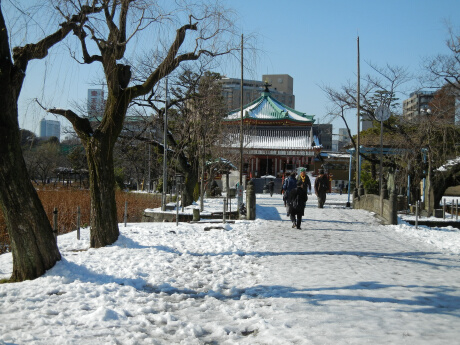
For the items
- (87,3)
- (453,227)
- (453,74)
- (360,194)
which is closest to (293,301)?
Result: (87,3)

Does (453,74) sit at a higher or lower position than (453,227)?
higher

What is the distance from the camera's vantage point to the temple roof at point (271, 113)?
53531mm

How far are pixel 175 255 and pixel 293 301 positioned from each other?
4.33m

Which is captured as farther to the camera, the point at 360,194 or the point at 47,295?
the point at 360,194

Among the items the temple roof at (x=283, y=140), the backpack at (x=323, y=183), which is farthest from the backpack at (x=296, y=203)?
the temple roof at (x=283, y=140)

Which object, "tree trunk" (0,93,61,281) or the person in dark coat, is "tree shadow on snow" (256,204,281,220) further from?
"tree trunk" (0,93,61,281)

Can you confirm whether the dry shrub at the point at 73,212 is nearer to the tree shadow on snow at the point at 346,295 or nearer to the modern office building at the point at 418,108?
the tree shadow on snow at the point at 346,295

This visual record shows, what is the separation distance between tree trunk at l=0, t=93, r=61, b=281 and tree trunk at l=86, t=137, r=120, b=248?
279 cm

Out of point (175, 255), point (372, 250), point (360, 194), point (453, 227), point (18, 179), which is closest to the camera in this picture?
point (18, 179)

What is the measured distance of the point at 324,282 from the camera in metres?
8.00

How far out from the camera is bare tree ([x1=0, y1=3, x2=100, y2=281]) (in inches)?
294

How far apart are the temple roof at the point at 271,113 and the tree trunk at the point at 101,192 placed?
40.1m

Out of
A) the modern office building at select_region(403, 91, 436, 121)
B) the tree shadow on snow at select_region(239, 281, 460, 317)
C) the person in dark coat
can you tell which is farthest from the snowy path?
the modern office building at select_region(403, 91, 436, 121)

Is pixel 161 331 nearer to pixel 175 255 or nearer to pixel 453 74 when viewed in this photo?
pixel 175 255
